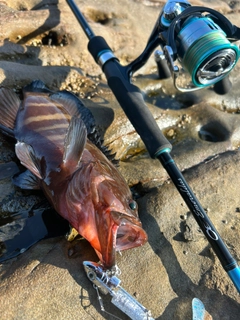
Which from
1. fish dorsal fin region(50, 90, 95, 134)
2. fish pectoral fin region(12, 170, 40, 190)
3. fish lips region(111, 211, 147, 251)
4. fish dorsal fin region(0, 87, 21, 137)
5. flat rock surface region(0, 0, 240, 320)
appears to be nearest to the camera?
fish lips region(111, 211, 147, 251)

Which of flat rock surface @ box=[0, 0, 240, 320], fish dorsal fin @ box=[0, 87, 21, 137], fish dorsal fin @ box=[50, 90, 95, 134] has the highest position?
fish dorsal fin @ box=[0, 87, 21, 137]

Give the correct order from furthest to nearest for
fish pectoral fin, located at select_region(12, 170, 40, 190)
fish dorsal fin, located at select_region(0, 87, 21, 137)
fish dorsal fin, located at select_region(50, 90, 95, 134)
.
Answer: fish dorsal fin, located at select_region(50, 90, 95, 134) < fish dorsal fin, located at select_region(0, 87, 21, 137) < fish pectoral fin, located at select_region(12, 170, 40, 190)

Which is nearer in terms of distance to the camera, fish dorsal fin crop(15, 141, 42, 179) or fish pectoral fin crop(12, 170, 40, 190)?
fish dorsal fin crop(15, 141, 42, 179)

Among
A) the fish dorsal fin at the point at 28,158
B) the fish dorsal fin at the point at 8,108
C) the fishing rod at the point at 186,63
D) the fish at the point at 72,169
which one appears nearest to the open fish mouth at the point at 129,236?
the fish at the point at 72,169

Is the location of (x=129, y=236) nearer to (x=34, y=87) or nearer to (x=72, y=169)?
(x=72, y=169)

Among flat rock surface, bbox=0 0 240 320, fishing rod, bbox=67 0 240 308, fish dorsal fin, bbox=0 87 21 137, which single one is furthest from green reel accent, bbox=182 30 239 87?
fish dorsal fin, bbox=0 87 21 137

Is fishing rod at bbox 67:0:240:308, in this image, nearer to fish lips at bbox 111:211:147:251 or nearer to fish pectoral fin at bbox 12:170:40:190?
fish lips at bbox 111:211:147:251
